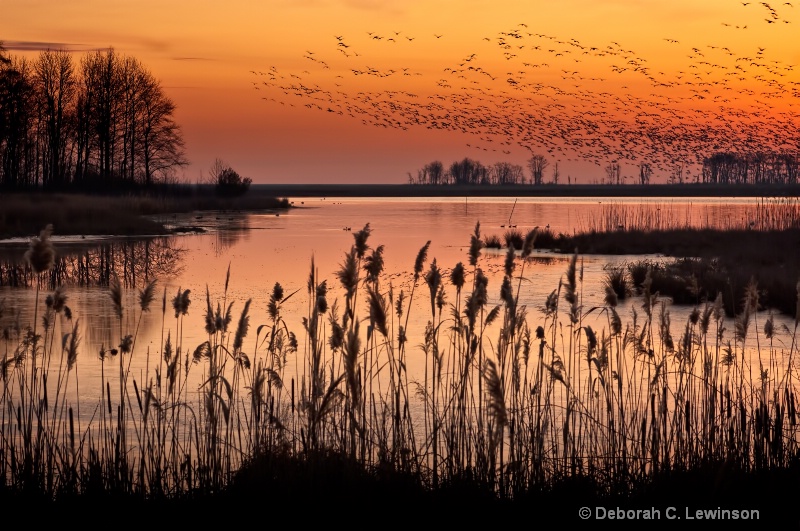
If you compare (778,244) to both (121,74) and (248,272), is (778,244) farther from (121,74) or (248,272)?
(121,74)

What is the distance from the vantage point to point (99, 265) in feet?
76.9

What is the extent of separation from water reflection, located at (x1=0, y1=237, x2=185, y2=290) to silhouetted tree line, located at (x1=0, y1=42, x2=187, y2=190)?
27.2 meters

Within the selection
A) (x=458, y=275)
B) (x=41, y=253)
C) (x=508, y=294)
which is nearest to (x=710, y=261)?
(x=508, y=294)

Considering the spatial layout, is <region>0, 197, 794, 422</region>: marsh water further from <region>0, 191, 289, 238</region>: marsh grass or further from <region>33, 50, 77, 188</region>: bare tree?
Result: <region>33, 50, 77, 188</region>: bare tree

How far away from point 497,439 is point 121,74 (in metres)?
64.7

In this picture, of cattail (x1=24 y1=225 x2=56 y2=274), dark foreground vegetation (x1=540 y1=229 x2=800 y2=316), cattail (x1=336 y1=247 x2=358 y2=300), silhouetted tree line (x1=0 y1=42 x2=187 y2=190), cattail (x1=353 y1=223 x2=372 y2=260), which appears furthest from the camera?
silhouetted tree line (x1=0 y1=42 x2=187 y2=190)

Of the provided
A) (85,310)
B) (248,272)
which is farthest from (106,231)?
(85,310)

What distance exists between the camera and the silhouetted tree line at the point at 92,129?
58844 mm

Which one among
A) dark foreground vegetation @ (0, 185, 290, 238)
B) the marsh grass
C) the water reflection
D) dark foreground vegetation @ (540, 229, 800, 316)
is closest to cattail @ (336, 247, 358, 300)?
dark foreground vegetation @ (540, 229, 800, 316)

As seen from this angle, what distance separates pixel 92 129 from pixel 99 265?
44.2m

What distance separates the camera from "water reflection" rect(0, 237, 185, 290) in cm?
1956

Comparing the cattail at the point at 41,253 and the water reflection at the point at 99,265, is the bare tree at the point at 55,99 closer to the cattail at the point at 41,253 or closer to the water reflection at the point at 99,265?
the water reflection at the point at 99,265

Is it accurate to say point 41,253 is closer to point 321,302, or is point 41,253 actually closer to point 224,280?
point 321,302

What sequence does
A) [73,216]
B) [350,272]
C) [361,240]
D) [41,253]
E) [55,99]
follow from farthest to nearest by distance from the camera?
1. [55,99]
2. [73,216]
3. [361,240]
4. [41,253]
5. [350,272]
